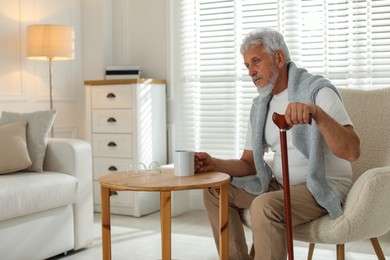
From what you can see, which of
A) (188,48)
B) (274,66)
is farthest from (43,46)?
(274,66)

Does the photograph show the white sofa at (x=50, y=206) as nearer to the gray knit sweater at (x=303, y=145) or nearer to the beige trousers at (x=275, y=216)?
the gray knit sweater at (x=303, y=145)

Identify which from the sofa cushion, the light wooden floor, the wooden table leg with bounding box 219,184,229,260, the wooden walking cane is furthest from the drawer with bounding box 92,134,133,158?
the wooden walking cane

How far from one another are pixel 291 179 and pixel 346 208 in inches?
11.2

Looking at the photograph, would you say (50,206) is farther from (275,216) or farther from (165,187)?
(275,216)

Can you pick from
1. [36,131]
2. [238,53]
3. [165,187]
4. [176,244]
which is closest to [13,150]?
[36,131]

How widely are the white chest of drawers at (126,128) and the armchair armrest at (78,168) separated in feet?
2.95

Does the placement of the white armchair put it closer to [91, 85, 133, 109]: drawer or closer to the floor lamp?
[91, 85, 133, 109]: drawer

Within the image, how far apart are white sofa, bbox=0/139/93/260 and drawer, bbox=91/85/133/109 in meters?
0.96

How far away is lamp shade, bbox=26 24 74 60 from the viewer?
12.5 ft

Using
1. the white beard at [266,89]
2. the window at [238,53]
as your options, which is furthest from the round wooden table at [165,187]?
the window at [238,53]

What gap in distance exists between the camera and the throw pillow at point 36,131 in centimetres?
306

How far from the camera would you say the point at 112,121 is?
415 centimetres

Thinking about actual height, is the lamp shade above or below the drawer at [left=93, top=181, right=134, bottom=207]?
above

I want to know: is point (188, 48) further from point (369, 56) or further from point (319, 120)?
point (319, 120)
